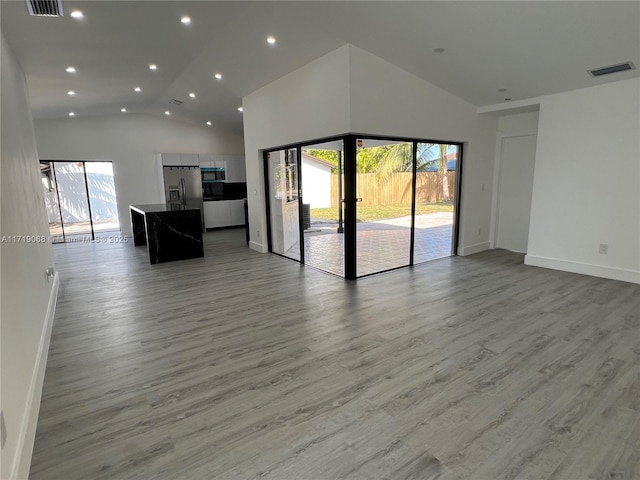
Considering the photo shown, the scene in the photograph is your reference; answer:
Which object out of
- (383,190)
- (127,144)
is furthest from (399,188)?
(127,144)

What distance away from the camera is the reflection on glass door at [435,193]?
555cm

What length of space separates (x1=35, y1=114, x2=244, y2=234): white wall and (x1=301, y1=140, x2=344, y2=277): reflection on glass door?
15.0 feet

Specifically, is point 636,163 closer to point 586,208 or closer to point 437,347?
point 586,208

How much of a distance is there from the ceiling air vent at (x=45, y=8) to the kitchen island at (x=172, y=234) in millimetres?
3244

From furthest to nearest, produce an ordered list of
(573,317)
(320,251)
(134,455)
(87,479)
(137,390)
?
1. (320,251)
2. (573,317)
3. (137,390)
4. (134,455)
5. (87,479)

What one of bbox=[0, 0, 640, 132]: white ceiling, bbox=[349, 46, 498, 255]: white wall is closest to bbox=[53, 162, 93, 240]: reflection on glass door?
bbox=[0, 0, 640, 132]: white ceiling

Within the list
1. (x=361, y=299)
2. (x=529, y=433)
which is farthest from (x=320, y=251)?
(x=529, y=433)

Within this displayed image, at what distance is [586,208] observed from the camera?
15.6 ft

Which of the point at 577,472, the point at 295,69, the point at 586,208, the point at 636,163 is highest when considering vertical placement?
the point at 295,69

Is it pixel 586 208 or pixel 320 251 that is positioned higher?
pixel 586 208

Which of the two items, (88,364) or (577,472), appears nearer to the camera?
(577,472)

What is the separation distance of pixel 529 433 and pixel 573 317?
6.81 ft

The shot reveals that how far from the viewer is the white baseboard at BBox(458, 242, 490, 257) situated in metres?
6.18

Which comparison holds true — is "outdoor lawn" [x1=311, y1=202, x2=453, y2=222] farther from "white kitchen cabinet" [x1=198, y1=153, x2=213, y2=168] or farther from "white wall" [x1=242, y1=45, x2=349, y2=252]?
"white kitchen cabinet" [x1=198, y1=153, x2=213, y2=168]
